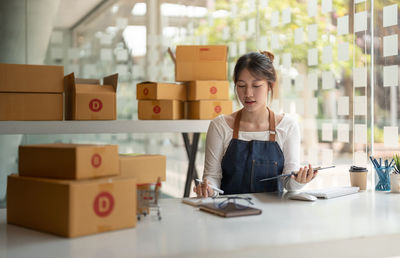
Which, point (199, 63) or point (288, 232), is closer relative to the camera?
point (288, 232)

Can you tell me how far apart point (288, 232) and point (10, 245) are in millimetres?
787

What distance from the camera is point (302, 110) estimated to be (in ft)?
11.8

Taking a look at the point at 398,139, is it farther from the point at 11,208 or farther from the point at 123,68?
the point at 123,68

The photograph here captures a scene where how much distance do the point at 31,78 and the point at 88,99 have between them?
1.21ft

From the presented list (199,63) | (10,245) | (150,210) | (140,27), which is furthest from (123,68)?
(10,245)

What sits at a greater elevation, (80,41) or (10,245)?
(80,41)

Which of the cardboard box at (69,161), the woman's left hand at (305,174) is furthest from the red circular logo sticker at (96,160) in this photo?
the woman's left hand at (305,174)

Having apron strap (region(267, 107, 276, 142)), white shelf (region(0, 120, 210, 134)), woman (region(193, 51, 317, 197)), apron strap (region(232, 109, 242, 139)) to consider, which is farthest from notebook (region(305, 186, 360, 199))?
white shelf (region(0, 120, 210, 134))

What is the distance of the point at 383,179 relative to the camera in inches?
89.3

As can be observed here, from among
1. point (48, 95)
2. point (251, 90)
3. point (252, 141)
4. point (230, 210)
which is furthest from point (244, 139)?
point (48, 95)

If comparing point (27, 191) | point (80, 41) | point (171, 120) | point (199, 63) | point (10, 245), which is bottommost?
point (10, 245)

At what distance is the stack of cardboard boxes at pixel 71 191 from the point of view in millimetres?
1313

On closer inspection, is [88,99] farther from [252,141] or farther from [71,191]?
[71,191]

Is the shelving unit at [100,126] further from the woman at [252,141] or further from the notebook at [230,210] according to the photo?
the notebook at [230,210]
